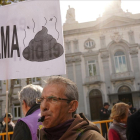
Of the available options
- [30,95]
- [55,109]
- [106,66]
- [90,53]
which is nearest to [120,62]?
[106,66]

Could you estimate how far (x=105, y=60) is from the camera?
65.9 ft

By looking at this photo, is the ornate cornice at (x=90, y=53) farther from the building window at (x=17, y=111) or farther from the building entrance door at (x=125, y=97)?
the building window at (x=17, y=111)

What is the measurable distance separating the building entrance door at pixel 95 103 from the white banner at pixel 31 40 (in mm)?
17211

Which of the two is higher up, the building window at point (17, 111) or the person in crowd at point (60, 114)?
the person in crowd at point (60, 114)

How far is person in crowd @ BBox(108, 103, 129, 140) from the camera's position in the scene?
258cm

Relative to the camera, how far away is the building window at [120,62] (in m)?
20.0

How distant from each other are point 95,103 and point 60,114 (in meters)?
18.4

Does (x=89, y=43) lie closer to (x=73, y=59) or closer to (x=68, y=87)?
(x=73, y=59)

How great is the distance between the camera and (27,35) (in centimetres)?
262

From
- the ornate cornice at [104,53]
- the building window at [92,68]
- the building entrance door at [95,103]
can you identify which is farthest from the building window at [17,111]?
the ornate cornice at [104,53]

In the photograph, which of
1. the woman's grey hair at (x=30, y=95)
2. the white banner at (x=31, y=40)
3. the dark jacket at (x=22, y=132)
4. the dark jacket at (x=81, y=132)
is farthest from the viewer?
the white banner at (x=31, y=40)

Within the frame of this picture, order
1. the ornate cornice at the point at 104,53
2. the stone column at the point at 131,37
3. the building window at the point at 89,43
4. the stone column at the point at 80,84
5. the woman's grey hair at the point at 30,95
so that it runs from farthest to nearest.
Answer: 1. the building window at the point at 89,43
2. the stone column at the point at 131,37
3. the ornate cornice at the point at 104,53
4. the stone column at the point at 80,84
5. the woman's grey hair at the point at 30,95

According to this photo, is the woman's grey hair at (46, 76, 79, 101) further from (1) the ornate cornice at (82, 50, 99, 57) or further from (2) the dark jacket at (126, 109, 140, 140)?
(1) the ornate cornice at (82, 50, 99, 57)

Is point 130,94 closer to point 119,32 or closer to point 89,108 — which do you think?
point 89,108
